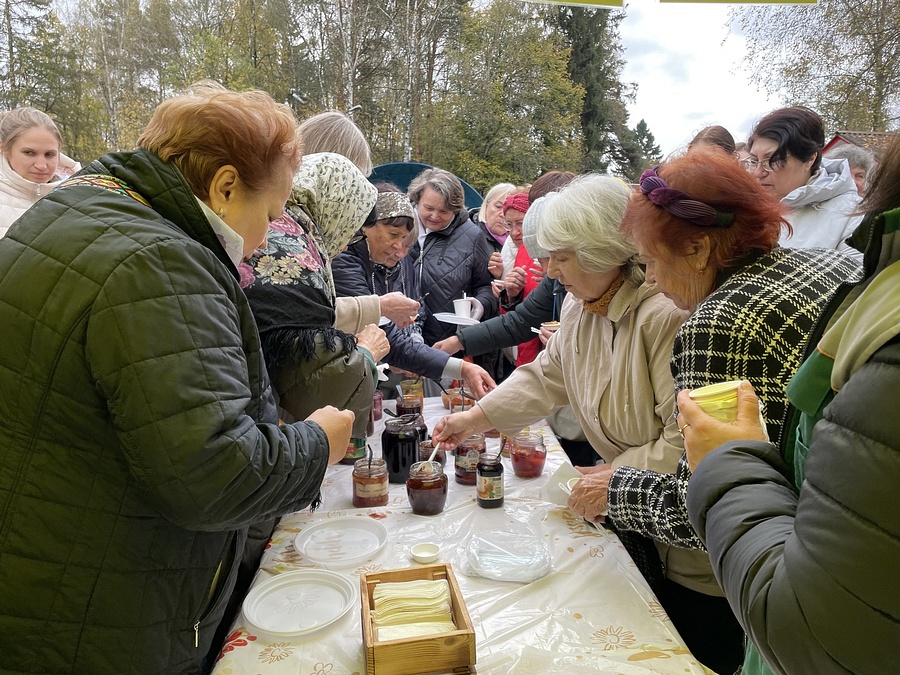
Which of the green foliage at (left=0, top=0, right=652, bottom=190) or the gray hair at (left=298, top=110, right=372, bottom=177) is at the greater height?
the green foliage at (left=0, top=0, right=652, bottom=190)

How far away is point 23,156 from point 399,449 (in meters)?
3.29

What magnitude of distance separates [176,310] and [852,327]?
86 centimetres

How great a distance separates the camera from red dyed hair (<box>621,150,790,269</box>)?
1358 mm

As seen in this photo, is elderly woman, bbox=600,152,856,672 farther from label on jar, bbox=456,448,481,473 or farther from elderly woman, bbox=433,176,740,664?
label on jar, bbox=456,448,481,473

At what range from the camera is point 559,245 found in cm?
191

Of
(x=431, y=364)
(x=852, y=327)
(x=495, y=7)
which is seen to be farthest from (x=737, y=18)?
(x=852, y=327)

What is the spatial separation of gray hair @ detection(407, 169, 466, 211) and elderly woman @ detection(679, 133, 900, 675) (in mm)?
3488

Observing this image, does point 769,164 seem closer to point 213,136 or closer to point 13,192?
point 213,136

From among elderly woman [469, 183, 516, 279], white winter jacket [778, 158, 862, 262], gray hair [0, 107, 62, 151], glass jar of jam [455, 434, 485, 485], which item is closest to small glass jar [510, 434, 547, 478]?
glass jar of jam [455, 434, 485, 485]

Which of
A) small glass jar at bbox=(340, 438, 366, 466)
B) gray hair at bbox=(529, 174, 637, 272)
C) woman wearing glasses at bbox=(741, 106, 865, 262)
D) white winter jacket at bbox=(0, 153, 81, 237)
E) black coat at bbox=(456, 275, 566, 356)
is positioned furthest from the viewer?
white winter jacket at bbox=(0, 153, 81, 237)

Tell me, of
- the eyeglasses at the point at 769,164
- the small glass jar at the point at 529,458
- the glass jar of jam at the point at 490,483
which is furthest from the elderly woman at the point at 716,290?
the eyeglasses at the point at 769,164

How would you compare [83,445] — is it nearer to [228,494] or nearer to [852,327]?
[228,494]

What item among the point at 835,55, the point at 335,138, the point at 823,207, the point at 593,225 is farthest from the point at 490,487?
the point at 835,55

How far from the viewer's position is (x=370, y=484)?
174 centimetres
